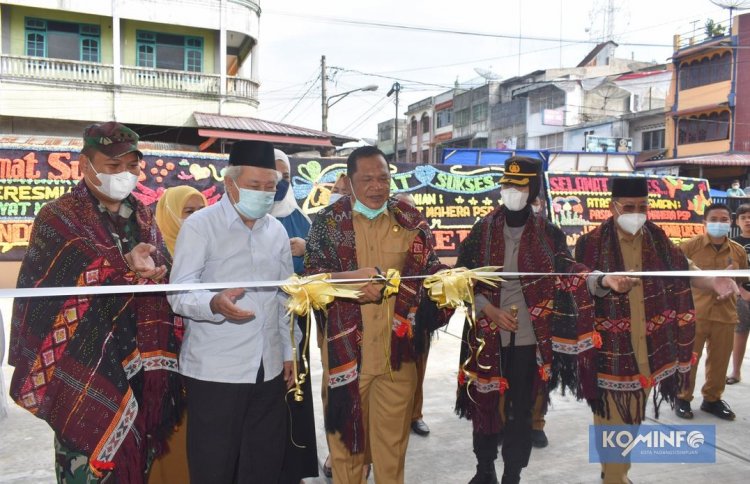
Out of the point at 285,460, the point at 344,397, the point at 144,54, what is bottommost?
the point at 285,460

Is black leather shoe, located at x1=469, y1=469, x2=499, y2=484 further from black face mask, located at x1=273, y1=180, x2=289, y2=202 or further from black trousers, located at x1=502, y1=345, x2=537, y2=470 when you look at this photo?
black face mask, located at x1=273, y1=180, x2=289, y2=202

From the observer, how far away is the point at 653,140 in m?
29.8

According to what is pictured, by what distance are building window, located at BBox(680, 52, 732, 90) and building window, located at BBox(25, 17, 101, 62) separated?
26.2 metres

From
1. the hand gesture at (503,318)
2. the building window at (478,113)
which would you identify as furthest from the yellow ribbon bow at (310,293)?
the building window at (478,113)

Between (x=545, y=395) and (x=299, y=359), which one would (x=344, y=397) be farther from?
(x=545, y=395)

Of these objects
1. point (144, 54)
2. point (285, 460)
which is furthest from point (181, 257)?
point (144, 54)

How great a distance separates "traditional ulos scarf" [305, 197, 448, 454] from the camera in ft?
9.00

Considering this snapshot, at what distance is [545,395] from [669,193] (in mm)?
10809

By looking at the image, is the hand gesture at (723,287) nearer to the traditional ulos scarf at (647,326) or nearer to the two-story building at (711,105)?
the traditional ulos scarf at (647,326)

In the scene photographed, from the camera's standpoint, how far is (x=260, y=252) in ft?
8.46

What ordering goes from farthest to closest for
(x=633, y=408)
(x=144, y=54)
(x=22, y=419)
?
(x=144, y=54)
(x=22, y=419)
(x=633, y=408)

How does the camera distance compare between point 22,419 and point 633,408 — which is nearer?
point 633,408

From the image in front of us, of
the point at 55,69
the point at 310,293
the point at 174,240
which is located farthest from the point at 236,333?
the point at 55,69

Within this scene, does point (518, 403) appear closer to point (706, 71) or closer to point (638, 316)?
point (638, 316)
